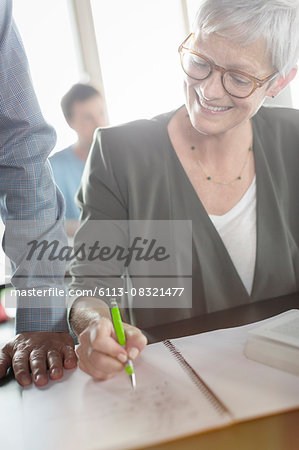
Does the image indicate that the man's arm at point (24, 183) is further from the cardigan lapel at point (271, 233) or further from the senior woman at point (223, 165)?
the cardigan lapel at point (271, 233)

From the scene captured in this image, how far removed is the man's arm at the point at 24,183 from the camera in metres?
1.02

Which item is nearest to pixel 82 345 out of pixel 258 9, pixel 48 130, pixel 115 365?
pixel 115 365

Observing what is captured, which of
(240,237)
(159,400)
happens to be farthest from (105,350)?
(240,237)

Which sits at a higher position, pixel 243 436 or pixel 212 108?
pixel 212 108

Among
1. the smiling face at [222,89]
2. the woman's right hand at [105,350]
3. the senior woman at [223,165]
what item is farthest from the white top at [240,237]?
the woman's right hand at [105,350]

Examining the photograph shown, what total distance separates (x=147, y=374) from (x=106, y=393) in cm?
8

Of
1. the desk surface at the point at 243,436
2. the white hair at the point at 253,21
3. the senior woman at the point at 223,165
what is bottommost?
the desk surface at the point at 243,436

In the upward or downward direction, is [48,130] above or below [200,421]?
above

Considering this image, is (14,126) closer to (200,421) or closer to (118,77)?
(200,421)

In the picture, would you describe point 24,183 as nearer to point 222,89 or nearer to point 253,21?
point 222,89

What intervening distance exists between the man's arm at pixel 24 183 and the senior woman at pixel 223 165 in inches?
3.1

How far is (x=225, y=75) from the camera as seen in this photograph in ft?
3.58

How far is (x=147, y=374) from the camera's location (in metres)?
0.77

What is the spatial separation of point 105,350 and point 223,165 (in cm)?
73
